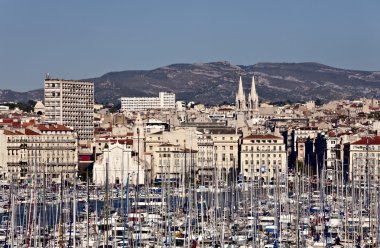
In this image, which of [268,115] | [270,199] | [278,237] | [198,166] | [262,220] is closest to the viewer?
[278,237]

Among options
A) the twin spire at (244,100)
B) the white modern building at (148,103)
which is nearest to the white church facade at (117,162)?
the twin spire at (244,100)

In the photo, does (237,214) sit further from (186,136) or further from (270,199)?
(186,136)

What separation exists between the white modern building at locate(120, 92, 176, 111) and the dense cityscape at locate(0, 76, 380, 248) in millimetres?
31822

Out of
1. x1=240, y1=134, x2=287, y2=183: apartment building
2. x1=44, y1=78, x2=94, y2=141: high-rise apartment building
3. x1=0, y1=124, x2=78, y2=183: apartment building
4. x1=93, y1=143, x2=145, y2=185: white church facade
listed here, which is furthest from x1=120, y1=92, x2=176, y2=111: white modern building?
x1=93, y1=143, x2=145, y2=185: white church facade

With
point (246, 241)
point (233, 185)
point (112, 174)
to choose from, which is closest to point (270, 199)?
point (233, 185)

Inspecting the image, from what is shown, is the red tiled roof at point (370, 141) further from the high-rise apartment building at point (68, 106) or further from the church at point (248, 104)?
the church at point (248, 104)

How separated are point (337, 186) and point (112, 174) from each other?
72.7 ft

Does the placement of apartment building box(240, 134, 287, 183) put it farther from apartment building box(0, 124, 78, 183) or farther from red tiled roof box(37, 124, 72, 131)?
red tiled roof box(37, 124, 72, 131)

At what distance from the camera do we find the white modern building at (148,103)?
173 meters

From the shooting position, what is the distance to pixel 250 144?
7856 centimetres

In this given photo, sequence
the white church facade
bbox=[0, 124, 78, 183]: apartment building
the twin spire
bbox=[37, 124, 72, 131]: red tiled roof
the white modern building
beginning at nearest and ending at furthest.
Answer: the white church facade, bbox=[0, 124, 78, 183]: apartment building, bbox=[37, 124, 72, 131]: red tiled roof, the twin spire, the white modern building

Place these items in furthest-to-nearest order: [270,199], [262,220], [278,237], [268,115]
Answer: [268,115], [270,199], [262,220], [278,237]

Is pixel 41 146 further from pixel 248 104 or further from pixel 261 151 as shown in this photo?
pixel 248 104

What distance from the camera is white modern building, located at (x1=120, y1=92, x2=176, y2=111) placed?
173 meters
